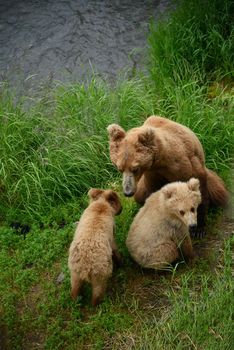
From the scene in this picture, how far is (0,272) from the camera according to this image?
575 centimetres

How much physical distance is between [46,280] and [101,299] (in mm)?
757

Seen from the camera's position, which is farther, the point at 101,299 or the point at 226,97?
the point at 226,97

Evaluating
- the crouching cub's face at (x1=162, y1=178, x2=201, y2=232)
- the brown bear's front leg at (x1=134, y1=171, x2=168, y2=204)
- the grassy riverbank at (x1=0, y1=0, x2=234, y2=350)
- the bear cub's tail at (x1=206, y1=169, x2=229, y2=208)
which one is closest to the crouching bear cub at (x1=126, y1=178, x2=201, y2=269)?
the crouching cub's face at (x1=162, y1=178, x2=201, y2=232)

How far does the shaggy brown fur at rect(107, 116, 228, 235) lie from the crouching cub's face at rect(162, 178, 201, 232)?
28cm

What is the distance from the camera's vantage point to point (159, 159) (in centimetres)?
514

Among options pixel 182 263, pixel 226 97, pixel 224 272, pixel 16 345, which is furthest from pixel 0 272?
pixel 226 97

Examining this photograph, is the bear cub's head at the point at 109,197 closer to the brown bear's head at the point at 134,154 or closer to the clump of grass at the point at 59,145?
the brown bear's head at the point at 134,154

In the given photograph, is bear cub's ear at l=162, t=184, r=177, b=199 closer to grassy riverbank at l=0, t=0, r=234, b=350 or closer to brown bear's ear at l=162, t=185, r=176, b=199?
brown bear's ear at l=162, t=185, r=176, b=199

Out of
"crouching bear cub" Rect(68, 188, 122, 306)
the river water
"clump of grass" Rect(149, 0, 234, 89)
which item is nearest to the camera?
"crouching bear cub" Rect(68, 188, 122, 306)

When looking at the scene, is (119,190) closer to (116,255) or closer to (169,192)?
(116,255)

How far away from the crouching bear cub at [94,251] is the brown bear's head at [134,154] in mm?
311

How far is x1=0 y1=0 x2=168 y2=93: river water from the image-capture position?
Answer: 8188 millimetres

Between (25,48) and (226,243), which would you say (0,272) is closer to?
(226,243)

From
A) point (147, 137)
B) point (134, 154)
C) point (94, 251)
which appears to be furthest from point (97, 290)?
point (147, 137)
